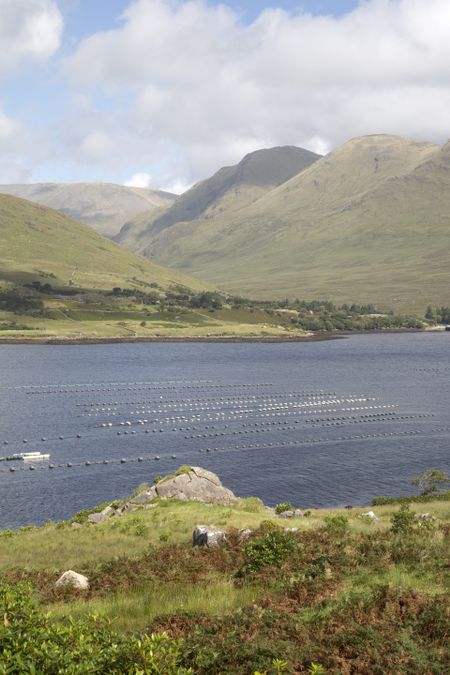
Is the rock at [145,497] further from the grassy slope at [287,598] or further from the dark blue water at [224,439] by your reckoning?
the dark blue water at [224,439]

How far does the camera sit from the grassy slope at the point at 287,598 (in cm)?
1733

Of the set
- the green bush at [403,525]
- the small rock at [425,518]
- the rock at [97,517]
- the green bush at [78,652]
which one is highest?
the green bush at [78,652]

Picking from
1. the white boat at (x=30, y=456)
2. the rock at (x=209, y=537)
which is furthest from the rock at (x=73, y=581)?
the white boat at (x=30, y=456)

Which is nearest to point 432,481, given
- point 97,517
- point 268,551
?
point 97,517

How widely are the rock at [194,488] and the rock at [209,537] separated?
90.2 ft

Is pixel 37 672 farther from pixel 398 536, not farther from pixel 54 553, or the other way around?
pixel 54 553

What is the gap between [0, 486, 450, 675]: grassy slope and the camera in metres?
17.3

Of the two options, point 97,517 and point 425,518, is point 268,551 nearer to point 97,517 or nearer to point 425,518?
point 425,518

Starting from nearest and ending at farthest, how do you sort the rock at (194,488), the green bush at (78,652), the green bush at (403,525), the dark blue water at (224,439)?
the green bush at (78,652), the green bush at (403,525), the rock at (194,488), the dark blue water at (224,439)

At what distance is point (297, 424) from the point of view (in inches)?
5782

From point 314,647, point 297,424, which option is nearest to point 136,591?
point 314,647

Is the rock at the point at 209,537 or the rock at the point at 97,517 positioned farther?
the rock at the point at 97,517

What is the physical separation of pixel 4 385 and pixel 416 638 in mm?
190508

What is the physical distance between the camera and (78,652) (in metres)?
15.2
